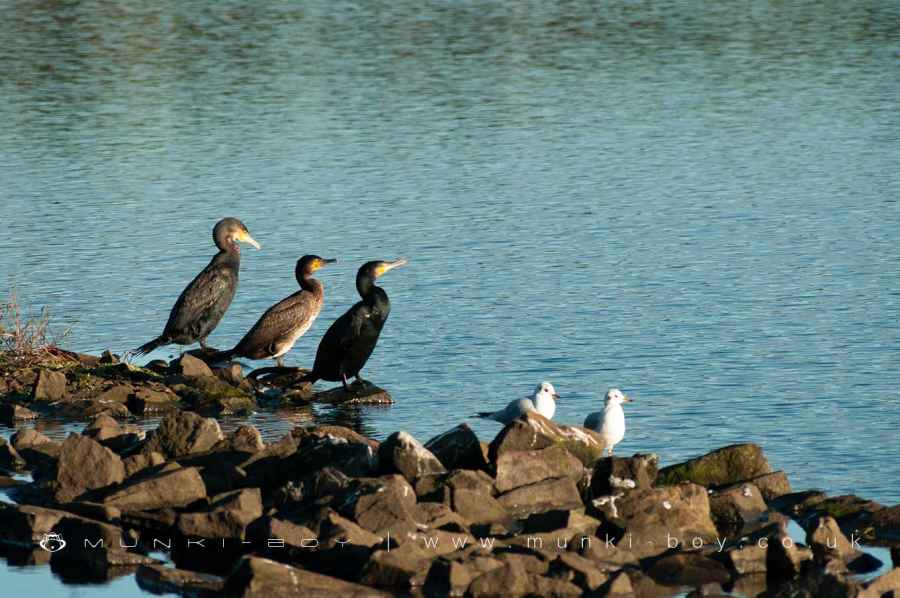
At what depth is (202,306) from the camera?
18219 mm

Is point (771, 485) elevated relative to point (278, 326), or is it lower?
elevated

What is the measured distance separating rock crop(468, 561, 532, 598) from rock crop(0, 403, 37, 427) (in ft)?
22.2

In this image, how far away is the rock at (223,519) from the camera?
1184 centimetres

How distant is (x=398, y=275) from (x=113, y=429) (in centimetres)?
836

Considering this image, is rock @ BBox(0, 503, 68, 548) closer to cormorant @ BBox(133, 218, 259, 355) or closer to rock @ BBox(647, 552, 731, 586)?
rock @ BBox(647, 552, 731, 586)

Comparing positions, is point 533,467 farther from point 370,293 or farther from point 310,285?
point 310,285

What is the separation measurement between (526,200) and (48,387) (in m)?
11.9

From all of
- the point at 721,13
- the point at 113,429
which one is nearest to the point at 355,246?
the point at 113,429

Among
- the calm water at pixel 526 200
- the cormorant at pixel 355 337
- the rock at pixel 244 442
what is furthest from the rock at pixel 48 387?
the rock at pixel 244 442

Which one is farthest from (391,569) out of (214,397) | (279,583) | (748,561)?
(214,397)

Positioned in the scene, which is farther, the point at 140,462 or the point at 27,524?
the point at 140,462

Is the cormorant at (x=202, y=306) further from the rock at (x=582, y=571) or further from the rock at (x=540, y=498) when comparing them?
the rock at (x=582, y=571)

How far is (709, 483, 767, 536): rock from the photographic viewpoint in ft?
39.5

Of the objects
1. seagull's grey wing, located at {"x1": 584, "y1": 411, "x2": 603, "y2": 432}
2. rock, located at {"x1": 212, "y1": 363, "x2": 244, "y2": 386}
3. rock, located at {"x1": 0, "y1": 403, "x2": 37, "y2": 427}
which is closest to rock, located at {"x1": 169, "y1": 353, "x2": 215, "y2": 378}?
rock, located at {"x1": 212, "y1": 363, "x2": 244, "y2": 386}
